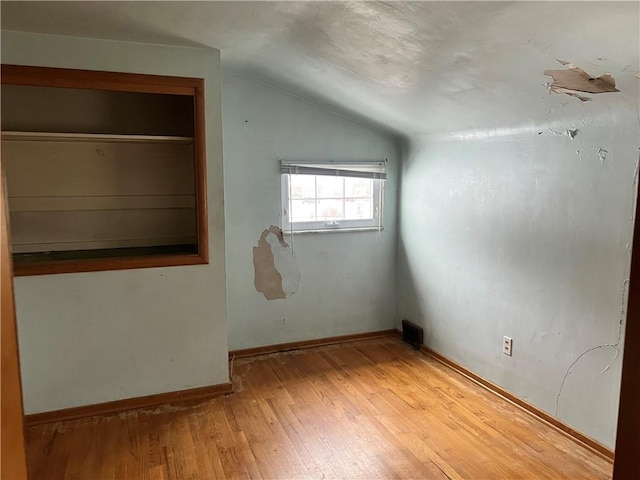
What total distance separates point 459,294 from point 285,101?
1.89 m

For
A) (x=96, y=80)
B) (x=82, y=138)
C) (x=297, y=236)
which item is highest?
(x=96, y=80)

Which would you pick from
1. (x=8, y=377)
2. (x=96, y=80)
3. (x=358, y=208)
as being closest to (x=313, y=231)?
(x=358, y=208)

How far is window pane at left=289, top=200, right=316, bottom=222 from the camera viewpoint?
3.66 m

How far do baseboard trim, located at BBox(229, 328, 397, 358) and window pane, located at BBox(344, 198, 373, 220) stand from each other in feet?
3.28

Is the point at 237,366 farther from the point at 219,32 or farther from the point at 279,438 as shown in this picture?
the point at 219,32

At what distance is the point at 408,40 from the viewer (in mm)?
2082

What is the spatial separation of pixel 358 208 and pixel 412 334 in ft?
3.66

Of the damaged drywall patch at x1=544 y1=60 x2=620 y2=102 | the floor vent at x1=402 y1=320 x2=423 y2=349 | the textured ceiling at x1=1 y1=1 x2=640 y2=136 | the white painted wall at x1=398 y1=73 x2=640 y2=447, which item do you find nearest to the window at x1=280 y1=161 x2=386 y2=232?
the white painted wall at x1=398 y1=73 x2=640 y2=447

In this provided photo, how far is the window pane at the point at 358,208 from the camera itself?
3.86 metres

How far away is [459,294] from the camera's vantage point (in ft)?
10.7

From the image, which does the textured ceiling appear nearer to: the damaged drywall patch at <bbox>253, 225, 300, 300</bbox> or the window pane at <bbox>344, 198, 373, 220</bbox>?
the window pane at <bbox>344, 198, 373, 220</bbox>

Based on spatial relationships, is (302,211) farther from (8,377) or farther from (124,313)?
(8,377)

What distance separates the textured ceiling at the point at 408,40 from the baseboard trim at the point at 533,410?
1.61 metres

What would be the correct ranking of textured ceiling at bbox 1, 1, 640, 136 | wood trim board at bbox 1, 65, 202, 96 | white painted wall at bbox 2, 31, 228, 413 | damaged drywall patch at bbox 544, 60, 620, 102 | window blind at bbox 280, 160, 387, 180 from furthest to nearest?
window blind at bbox 280, 160, 387, 180
white painted wall at bbox 2, 31, 228, 413
wood trim board at bbox 1, 65, 202, 96
damaged drywall patch at bbox 544, 60, 620, 102
textured ceiling at bbox 1, 1, 640, 136
